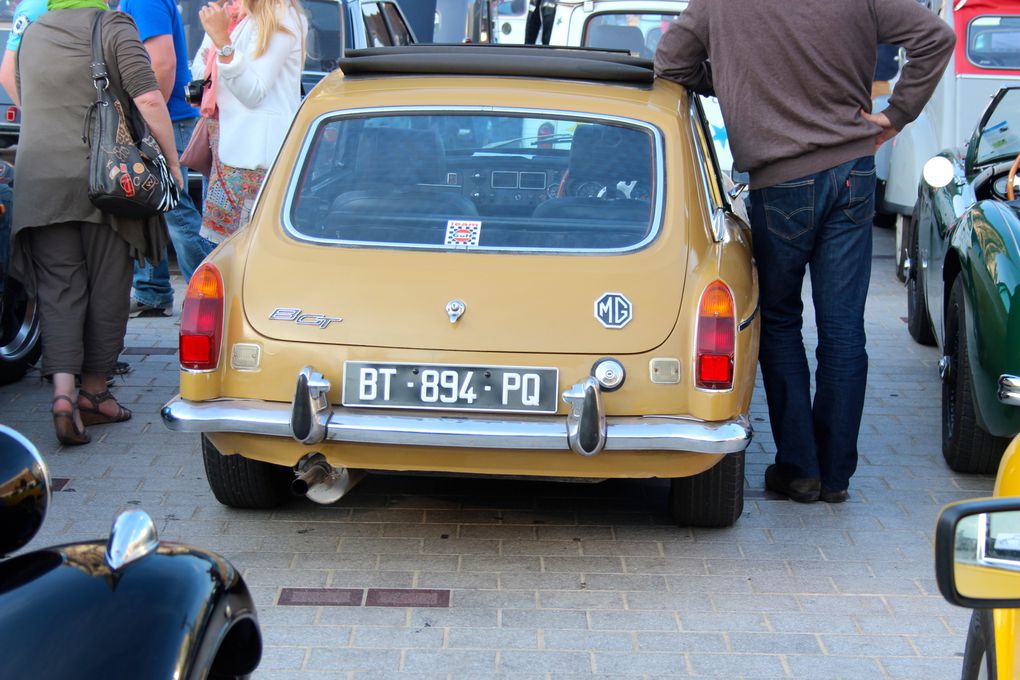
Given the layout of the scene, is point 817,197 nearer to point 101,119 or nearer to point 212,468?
point 212,468

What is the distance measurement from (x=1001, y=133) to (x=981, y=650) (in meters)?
4.84

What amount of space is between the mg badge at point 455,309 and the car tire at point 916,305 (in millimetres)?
3987

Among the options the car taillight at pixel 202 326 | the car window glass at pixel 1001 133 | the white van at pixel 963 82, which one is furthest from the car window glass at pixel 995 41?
the car taillight at pixel 202 326

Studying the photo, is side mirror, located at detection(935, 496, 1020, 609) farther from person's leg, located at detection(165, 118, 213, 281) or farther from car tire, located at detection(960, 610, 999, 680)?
person's leg, located at detection(165, 118, 213, 281)

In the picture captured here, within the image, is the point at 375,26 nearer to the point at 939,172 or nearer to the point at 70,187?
the point at 70,187

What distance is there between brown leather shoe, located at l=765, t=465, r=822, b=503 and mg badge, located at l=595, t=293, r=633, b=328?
126 cm

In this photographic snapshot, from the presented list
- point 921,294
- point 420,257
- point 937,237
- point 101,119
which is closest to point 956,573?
point 420,257

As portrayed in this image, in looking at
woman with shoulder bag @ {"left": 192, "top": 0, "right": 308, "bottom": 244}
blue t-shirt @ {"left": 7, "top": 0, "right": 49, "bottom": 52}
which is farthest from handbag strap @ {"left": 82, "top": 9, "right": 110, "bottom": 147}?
woman with shoulder bag @ {"left": 192, "top": 0, "right": 308, "bottom": 244}

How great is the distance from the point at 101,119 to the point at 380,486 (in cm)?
193

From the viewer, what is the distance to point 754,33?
462cm

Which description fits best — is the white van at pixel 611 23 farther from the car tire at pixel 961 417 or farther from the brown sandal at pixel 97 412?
the brown sandal at pixel 97 412

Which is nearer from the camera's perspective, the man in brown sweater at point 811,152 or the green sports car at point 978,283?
the man in brown sweater at point 811,152

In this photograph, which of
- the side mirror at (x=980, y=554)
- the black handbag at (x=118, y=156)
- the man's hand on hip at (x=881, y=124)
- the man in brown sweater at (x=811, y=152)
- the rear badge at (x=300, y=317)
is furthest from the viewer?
the black handbag at (x=118, y=156)

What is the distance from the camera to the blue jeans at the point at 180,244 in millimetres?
7809
